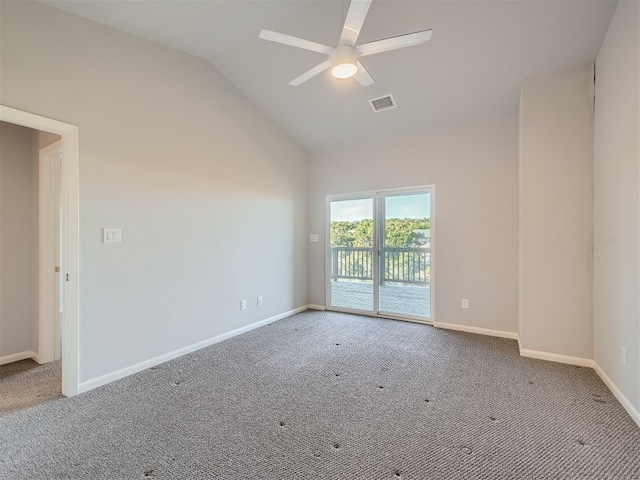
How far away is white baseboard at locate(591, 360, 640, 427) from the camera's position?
1.99 m

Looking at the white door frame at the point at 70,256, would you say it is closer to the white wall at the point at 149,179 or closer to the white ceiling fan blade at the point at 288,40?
the white wall at the point at 149,179

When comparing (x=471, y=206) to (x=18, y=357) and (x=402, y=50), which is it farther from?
(x=18, y=357)

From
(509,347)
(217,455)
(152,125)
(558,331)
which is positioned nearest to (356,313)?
(509,347)

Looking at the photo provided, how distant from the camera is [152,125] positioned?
9.48ft

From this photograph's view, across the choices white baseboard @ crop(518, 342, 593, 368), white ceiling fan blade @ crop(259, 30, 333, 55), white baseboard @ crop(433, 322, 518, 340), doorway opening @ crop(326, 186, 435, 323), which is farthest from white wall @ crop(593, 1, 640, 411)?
white ceiling fan blade @ crop(259, 30, 333, 55)

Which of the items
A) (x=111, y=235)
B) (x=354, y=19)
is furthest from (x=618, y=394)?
(x=111, y=235)

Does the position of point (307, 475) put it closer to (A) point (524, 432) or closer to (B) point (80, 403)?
(A) point (524, 432)

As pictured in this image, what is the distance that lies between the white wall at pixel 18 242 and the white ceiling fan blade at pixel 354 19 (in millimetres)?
3354

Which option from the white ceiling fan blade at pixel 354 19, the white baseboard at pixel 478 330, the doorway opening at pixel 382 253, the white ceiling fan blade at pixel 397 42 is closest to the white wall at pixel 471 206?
the white baseboard at pixel 478 330

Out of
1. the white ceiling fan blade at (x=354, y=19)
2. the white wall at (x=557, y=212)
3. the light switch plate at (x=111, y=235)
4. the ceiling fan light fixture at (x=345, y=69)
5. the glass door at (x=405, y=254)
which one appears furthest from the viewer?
the glass door at (x=405, y=254)

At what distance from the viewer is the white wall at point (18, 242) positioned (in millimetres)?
2998

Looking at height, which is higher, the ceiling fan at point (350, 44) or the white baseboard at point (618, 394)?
the ceiling fan at point (350, 44)

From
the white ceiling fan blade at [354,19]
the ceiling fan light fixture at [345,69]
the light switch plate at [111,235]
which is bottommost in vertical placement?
the light switch plate at [111,235]

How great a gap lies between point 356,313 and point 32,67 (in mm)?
4467
